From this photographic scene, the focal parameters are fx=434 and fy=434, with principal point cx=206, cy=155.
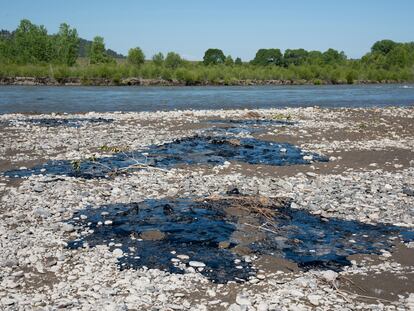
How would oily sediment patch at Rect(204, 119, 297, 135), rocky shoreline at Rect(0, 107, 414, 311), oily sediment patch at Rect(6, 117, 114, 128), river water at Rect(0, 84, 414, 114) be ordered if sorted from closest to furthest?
1. rocky shoreline at Rect(0, 107, 414, 311)
2. oily sediment patch at Rect(204, 119, 297, 135)
3. oily sediment patch at Rect(6, 117, 114, 128)
4. river water at Rect(0, 84, 414, 114)

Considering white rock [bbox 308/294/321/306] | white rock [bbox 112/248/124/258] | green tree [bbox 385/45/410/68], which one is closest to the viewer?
white rock [bbox 308/294/321/306]

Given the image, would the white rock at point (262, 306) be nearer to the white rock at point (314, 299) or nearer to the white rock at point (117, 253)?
the white rock at point (314, 299)

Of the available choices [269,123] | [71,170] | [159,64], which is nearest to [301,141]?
[269,123]

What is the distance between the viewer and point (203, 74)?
96938 millimetres

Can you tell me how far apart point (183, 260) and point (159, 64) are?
112 meters

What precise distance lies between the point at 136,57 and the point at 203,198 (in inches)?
4169

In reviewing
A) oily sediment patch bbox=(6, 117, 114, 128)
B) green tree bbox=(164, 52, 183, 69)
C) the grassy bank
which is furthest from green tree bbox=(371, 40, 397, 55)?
oily sediment patch bbox=(6, 117, 114, 128)

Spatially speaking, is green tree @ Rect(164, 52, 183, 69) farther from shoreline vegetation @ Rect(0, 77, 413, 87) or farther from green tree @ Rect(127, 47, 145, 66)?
shoreline vegetation @ Rect(0, 77, 413, 87)

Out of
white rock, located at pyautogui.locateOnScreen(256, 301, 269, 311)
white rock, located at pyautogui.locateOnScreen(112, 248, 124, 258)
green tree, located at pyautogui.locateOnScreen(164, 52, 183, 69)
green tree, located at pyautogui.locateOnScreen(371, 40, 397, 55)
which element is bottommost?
white rock, located at pyautogui.locateOnScreen(112, 248, 124, 258)

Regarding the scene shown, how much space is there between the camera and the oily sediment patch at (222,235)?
316 inches

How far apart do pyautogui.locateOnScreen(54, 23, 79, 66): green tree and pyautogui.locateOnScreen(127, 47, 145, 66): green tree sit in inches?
649

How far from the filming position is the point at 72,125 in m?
25.7

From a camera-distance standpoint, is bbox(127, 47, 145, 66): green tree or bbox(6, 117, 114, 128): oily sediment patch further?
bbox(127, 47, 145, 66): green tree

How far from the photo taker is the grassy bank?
88875 millimetres
